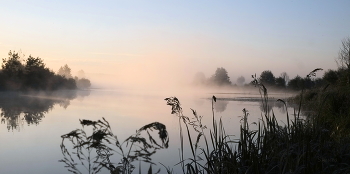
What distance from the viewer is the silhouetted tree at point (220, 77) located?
55034 mm

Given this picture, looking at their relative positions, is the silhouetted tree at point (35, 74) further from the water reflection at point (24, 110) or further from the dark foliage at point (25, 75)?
the water reflection at point (24, 110)

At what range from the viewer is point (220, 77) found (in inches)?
2176

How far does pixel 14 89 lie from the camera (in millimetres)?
33125

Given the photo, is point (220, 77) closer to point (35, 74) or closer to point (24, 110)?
point (35, 74)

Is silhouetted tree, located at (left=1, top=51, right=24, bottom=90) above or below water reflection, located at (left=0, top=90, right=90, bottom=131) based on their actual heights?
above

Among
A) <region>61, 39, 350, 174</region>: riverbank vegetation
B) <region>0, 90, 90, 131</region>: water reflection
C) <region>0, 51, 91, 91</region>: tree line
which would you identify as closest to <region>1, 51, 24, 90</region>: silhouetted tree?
<region>0, 51, 91, 91</region>: tree line

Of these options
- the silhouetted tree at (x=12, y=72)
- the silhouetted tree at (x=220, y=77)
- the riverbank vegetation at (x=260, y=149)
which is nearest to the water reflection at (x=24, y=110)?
the riverbank vegetation at (x=260, y=149)

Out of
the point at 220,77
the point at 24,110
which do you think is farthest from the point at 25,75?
the point at 220,77

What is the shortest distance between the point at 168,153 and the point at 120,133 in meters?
2.22

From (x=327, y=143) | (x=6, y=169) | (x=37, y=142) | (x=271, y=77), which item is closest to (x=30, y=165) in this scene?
(x=6, y=169)

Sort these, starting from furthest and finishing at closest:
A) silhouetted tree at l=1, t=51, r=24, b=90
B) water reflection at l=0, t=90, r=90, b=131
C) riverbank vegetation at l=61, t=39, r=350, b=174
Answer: silhouetted tree at l=1, t=51, r=24, b=90 → water reflection at l=0, t=90, r=90, b=131 → riverbank vegetation at l=61, t=39, r=350, b=174

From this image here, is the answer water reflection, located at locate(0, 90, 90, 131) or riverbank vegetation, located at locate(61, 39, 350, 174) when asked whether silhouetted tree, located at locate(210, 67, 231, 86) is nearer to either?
water reflection, located at locate(0, 90, 90, 131)

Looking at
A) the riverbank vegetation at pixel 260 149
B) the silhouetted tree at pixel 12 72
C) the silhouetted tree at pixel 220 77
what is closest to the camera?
the riverbank vegetation at pixel 260 149

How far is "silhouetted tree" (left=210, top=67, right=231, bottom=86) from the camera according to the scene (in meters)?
55.0
